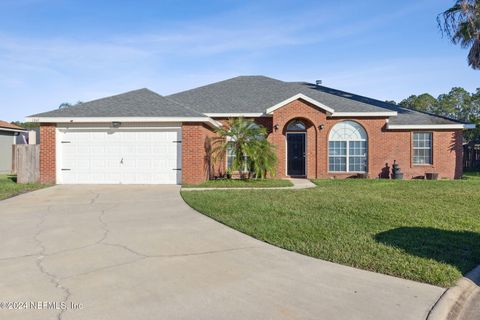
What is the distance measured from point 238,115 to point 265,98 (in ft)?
9.90

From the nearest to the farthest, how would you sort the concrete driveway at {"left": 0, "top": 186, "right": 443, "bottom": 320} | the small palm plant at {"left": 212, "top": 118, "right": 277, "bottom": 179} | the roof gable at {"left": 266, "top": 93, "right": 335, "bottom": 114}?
the concrete driveway at {"left": 0, "top": 186, "right": 443, "bottom": 320} < the small palm plant at {"left": 212, "top": 118, "right": 277, "bottom": 179} < the roof gable at {"left": 266, "top": 93, "right": 335, "bottom": 114}

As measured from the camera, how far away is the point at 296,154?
781 inches

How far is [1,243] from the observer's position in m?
6.43

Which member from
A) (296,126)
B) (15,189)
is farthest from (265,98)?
(15,189)

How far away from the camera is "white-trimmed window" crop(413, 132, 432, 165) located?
19.7 metres

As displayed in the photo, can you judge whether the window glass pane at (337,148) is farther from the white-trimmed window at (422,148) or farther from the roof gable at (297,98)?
the white-trimmed window at (422,148)

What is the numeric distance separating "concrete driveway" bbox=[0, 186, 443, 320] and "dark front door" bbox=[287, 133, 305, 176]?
1241 centimetres

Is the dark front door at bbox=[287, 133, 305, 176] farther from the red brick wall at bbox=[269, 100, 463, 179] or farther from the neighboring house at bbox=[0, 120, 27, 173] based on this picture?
the neighboring house at bbox=[0, 120, 27, 173]

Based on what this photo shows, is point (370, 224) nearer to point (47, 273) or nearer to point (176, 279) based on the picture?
point (176, 279)

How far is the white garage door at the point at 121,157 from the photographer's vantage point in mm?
15328

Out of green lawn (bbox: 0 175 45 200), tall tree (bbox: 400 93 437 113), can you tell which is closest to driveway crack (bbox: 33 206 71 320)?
green lawn (bbox: 0 175 45 200)

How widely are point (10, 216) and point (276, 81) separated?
1861 cm

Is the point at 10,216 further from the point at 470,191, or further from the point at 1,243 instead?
the point at 470,191

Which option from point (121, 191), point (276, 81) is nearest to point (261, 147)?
point (121, 191)
